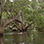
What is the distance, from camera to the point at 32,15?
20.0m

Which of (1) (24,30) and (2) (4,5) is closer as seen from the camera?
(2) (4,5)

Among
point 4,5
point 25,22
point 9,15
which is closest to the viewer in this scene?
point 4,5

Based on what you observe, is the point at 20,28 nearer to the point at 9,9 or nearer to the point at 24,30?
the point at 24,30

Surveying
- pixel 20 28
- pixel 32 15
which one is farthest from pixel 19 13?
pixel 20 28

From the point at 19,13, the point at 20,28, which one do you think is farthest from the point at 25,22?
the point at 19,13

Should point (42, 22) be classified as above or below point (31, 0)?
below

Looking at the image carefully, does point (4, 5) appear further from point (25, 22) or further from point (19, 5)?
point (25, 22)

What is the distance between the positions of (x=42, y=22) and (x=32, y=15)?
140cm

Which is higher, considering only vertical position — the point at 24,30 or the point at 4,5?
the point at 4,5

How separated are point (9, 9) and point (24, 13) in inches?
105

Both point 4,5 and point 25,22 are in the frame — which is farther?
point 25,22

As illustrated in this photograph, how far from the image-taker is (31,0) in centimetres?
2106

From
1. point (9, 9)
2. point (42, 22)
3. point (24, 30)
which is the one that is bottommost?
point (24, 30)

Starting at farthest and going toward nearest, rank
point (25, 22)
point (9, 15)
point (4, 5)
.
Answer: point (25, 22), point (9, 15), point (4, 5)
